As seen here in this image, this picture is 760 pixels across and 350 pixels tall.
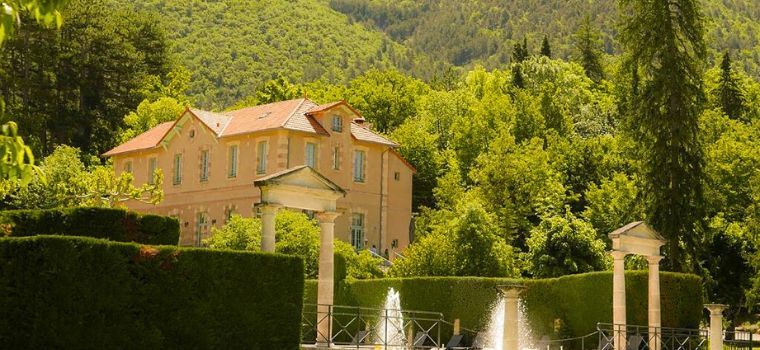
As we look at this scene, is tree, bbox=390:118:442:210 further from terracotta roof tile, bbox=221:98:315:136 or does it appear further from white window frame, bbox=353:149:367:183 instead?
terracotta roof tile, bbox=221:98:315:136

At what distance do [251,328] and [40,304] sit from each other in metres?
4.48

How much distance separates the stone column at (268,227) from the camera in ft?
84.6

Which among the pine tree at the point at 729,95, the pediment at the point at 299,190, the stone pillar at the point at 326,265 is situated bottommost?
the stone pillar at the point at 326,265

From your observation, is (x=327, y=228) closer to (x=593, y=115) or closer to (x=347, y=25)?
(x=593, y=115)

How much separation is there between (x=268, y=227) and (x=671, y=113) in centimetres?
1832

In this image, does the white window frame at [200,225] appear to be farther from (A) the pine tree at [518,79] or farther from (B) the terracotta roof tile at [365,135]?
(A) the pine tree at [518,79]

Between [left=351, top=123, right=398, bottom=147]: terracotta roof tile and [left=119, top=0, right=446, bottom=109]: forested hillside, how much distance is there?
70.3m

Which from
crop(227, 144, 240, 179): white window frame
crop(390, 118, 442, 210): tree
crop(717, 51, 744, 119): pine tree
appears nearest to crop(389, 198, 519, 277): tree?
crop(227, 144, 240, 179): white window frame

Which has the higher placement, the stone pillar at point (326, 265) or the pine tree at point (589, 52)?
the pine tree at point (589, 52)

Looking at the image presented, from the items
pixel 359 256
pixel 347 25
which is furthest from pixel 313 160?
pixel 347 25

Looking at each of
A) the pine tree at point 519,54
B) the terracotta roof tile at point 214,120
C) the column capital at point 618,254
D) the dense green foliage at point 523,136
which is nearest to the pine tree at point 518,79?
the dense green foliage at point 523,136

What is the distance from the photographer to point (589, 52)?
100875 millimetres

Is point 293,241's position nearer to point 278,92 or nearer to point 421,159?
point 421,159

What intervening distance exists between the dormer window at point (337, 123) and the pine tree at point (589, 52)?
4592 cm
